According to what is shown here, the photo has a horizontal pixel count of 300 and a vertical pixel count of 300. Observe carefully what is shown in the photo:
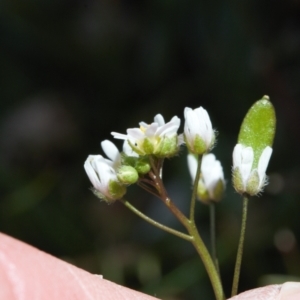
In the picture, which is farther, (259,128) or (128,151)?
(128,151)

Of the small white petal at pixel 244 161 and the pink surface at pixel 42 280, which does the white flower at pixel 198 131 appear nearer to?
the small white petal at pixel 244 161

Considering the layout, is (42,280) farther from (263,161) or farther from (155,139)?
(263,161)

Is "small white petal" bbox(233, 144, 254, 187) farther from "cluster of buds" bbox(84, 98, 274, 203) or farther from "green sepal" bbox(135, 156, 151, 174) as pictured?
"green sepal" bbox(135, 156, 151, 174)

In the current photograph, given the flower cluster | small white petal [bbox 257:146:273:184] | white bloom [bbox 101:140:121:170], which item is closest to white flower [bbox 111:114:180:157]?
the flower cluster

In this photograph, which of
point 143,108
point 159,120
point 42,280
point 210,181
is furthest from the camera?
point 143,108

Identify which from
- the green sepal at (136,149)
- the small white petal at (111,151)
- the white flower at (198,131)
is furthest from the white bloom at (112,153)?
the white flower at (198,131)

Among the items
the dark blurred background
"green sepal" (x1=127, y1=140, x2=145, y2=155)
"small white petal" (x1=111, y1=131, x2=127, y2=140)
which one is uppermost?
"small white petal" (x1=111, y1=131, x2=127, y2=140)

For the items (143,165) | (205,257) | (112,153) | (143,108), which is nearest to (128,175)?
(143,165)
